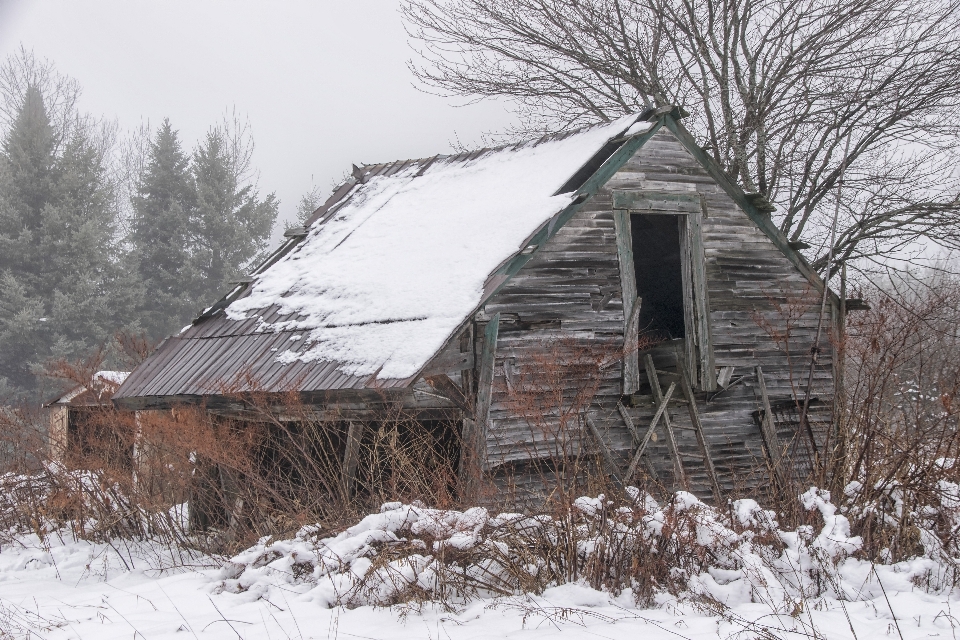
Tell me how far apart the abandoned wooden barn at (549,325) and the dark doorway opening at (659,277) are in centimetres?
77

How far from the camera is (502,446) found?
9.17 metres

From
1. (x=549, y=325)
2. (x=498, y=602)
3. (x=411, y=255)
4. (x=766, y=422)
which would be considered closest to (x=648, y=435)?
(x=549, y=325)

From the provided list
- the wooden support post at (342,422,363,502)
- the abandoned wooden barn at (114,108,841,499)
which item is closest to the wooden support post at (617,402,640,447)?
the abandoned wooden barn at (114,108,841,499)

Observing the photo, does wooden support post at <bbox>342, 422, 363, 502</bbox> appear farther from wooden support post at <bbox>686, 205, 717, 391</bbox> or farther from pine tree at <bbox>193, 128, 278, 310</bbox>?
pine tree at <bbox>193, 128, 278, 310</bbox>

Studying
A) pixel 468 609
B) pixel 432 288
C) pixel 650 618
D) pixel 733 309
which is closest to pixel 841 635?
pixel 650 618

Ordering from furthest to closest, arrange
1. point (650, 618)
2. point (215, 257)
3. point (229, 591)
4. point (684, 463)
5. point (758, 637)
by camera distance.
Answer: point (215, 257), point (684, 463), point (229, 591), point (650, 618), point (758, 637)

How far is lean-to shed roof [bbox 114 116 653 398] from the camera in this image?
8906 millimetres

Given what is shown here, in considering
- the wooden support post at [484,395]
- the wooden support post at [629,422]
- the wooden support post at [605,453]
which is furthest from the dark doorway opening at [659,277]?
the wooden support post at [484,395]

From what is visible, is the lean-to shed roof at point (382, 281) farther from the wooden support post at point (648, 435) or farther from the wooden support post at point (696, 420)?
the wooden support post at point (696, 420)

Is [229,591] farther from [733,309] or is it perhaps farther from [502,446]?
[733,309]

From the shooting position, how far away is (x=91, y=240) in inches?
1265

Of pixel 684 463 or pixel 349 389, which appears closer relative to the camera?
pixel 349 389

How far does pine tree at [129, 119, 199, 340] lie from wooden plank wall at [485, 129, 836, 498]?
2711 centimetres

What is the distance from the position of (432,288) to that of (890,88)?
1038 cm
